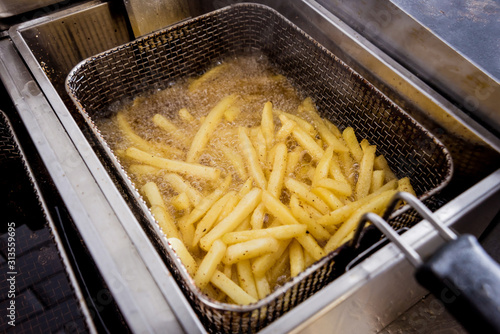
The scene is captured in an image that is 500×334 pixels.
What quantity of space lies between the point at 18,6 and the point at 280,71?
1770mm

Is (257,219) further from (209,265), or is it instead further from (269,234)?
(209,265)

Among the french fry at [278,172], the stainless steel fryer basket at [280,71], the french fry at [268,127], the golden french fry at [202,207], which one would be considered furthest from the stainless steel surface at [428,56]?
the golden french fry at [202,207]

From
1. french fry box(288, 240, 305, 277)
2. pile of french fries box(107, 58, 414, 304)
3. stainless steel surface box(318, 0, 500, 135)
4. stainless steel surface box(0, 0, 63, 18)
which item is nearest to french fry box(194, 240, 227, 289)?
pile of french fries box(107, 58, 414, 304)

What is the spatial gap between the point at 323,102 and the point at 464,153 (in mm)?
914

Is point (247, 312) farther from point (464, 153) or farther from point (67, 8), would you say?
point (67, 8)

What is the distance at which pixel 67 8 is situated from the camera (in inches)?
94.6

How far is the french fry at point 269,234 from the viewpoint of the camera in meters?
1.64

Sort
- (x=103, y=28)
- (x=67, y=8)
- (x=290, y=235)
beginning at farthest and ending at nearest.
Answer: (x=103, y=28), (x=67, y=8), (x=290, y=235)

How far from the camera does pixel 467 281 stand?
0.86m

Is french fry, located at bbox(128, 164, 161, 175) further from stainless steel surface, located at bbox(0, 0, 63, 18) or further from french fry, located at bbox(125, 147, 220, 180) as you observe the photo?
stainless steel surface, located at bbox(0, 0, 63, 18)

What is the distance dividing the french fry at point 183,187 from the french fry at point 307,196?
0.48 m

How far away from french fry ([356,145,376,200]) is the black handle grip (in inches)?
39.8

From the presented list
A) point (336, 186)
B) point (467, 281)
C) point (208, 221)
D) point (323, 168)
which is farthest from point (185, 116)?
point (467, 281)

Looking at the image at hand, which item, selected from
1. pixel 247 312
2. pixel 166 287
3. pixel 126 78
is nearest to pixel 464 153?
pixel 247 312
